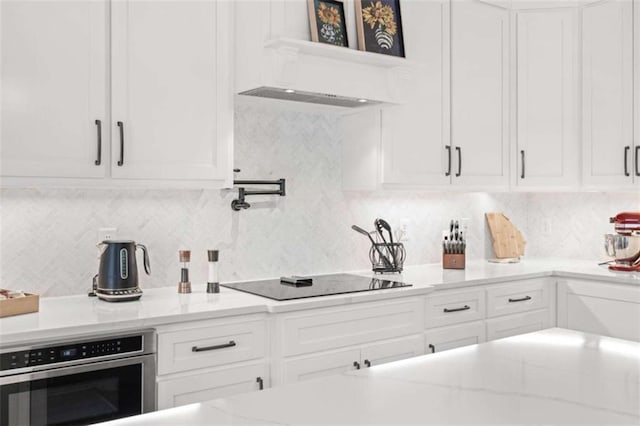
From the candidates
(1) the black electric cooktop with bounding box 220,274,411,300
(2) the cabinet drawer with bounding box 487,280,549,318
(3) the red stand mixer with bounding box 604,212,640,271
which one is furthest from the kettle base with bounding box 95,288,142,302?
(3) the red stand mixer with bounding box 604,212,640,271

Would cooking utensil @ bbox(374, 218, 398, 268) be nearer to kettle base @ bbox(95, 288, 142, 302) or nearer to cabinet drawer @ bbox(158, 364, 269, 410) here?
cabinet drawer @ bbox(158, 364, 269, 410)

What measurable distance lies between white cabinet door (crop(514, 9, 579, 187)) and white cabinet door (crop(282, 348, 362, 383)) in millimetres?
1807

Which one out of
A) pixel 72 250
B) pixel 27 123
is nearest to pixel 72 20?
pixel 27 123

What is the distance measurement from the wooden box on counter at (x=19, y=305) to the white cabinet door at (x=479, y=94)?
2309 millimetres

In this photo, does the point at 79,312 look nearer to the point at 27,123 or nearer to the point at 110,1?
the point at 27,123

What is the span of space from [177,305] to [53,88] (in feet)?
3.14

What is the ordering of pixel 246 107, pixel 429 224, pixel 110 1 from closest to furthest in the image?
1. pixel 110 1
2. pixel 246 107
3. pixel 429 224

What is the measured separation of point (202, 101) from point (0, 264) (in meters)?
1.07

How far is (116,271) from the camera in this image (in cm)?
248

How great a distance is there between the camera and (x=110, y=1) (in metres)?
2.46

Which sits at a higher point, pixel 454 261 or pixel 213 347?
pixel 454 261

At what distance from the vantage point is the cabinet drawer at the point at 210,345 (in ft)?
7.47

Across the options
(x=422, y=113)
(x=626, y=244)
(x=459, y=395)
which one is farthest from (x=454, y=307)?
(x=459, y=395)

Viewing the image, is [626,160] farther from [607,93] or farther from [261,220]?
[261,220]
